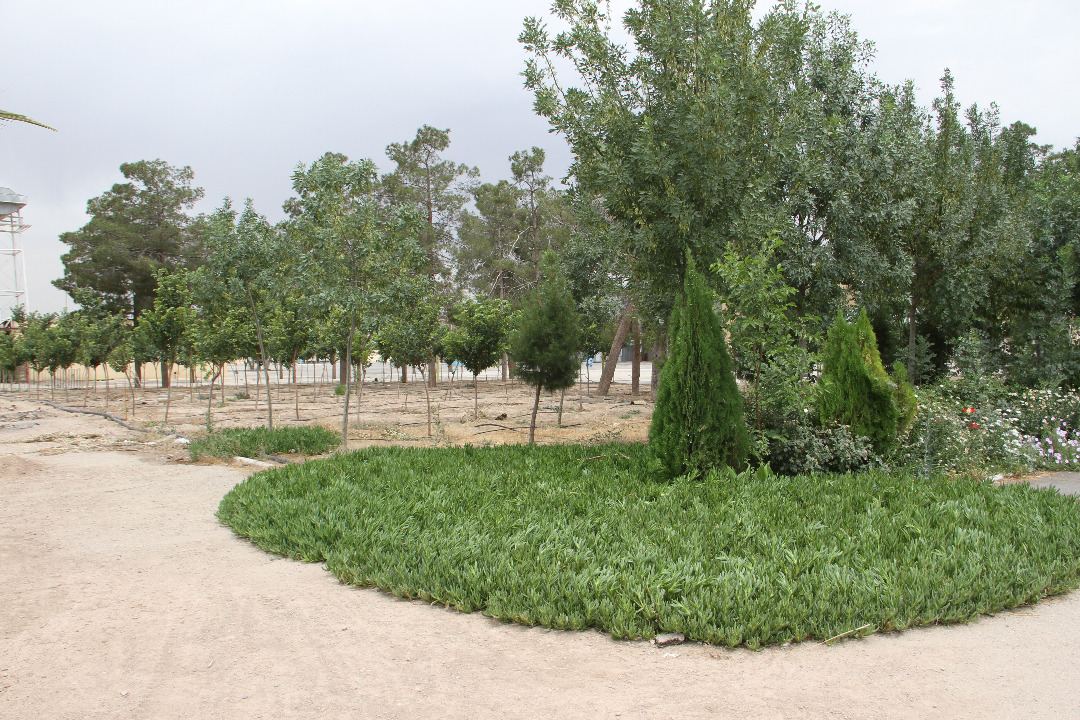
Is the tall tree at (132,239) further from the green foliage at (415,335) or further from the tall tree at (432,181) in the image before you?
the green foliage at (415,335)

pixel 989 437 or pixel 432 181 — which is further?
pixel 432 181

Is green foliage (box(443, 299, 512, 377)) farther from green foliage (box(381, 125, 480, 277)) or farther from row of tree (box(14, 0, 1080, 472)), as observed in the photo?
green foliage (box(381, 125, 480, 277))

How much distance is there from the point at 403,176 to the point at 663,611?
34474 mm

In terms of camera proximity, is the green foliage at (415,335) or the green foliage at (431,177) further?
the green foliage at (431,177)

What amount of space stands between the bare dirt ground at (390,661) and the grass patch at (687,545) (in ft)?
0.46

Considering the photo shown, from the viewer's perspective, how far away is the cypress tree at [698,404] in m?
6.71

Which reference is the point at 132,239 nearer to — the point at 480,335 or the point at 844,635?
the point at 480,335

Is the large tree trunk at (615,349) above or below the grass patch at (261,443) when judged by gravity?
above

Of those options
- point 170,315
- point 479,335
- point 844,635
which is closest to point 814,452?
point 844,635

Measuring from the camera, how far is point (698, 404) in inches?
263

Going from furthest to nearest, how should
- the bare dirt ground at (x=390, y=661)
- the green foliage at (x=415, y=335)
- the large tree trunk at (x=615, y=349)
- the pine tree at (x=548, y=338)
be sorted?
1. the large tree trunk at (x=615, y=349)
2. the green foliage at (x=415, y=335)
3. the pine tree at (x=548, y=338)
4. the bare dirt ground at (x=390, y=661)

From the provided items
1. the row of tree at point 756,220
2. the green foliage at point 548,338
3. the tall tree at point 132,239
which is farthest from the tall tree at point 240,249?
the tall tree at point 132,239

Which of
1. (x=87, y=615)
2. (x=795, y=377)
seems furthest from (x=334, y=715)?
(x=795, y=377)

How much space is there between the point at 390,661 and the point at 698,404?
408 centimetres
